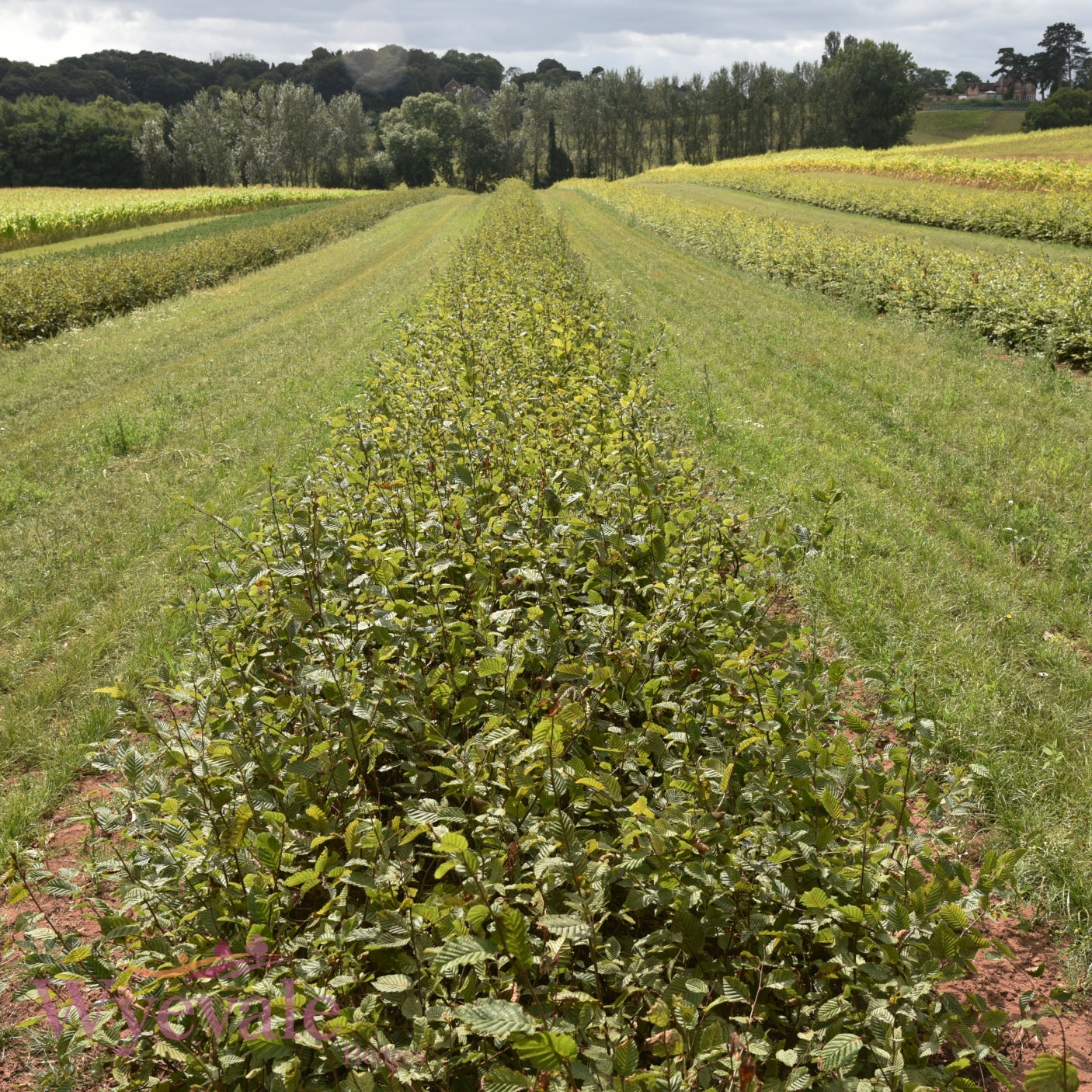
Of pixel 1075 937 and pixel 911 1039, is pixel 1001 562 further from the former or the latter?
pixel 911 1039

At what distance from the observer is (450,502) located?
3084 millimetres

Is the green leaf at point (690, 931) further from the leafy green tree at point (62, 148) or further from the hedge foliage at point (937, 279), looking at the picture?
the leafy green tree at point (62, 148)

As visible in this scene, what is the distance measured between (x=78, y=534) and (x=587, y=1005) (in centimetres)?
638

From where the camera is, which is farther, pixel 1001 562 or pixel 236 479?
pixel 236 479

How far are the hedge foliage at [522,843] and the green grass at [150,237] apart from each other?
23916mm

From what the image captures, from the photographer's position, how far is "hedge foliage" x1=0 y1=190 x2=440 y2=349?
13.8m

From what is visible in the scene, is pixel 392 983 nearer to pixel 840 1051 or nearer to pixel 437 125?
pixel 840 1051

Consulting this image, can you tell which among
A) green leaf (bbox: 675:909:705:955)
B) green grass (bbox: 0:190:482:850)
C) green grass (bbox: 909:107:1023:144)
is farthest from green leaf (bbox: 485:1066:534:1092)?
green grass (bbox: 909:107:1023:144)

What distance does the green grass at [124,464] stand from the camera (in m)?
4.36

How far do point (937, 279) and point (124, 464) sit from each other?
42.4 feet

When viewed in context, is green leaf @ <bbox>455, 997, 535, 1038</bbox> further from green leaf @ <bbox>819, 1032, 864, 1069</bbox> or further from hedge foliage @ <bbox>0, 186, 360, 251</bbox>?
hedge foliage @ <bbox>0, 186, 360, 251</bbox>


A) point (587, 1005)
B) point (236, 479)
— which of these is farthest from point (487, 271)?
point (587, 1005)

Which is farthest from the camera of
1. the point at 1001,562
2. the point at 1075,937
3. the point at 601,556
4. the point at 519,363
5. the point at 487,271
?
the point at 487,271

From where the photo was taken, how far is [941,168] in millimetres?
33406
